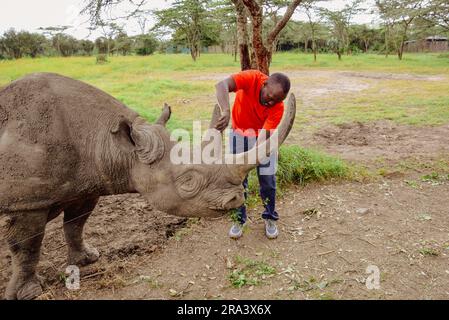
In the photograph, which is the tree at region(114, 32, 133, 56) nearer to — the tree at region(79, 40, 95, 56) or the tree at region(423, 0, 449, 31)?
the tree at region(79, 40, 95, 56)

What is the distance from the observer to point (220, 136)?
12.6 ft

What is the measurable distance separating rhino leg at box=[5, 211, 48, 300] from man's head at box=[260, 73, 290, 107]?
8.23 feet

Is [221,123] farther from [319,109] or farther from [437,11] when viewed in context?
[437,11]

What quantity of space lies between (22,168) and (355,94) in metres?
15.8

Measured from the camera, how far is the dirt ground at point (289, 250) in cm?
422

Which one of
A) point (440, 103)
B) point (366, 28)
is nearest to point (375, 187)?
point (440, 103)

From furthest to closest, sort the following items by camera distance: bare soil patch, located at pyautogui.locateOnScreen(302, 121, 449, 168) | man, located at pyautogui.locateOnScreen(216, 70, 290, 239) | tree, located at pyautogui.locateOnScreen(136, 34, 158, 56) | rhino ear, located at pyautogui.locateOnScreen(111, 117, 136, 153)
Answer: tree, located at pyautogui.locateOnScreen(136, 34, 158, 56), bare soil patch, located at pyautogui.locateOnScreen(302, 121, 449, 168), man, located at pyautogui.locateOnScreen(216, 70, 290, 239), rhino ear, located at pyautogui.locateOnScreen(111, 117, 136, 153)

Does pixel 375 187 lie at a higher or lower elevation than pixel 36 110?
lower

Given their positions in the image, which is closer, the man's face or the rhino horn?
the rhino horn

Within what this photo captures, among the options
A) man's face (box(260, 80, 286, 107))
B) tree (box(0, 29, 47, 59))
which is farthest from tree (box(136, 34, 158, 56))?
man's face (box(260, 80, 286, 107))

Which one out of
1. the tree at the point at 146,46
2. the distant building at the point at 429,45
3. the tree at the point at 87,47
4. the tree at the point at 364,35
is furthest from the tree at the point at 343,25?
the tree at the point at 87,47

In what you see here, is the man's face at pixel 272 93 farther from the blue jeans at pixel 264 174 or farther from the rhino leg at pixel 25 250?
the rhino leg at pixel 25 250

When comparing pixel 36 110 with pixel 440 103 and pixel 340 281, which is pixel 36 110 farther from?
pixel 440 103

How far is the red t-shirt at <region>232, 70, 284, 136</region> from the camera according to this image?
439cm
